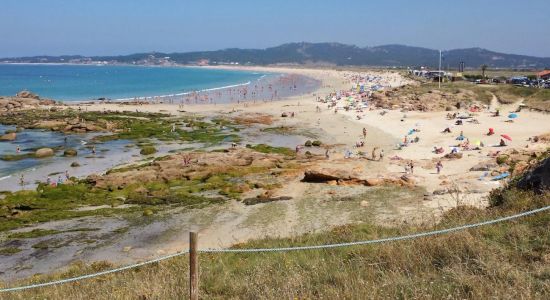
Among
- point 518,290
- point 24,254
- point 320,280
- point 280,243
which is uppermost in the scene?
point 518,290

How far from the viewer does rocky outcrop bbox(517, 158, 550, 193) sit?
35.6ft

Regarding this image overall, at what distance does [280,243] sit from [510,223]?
5.22 m

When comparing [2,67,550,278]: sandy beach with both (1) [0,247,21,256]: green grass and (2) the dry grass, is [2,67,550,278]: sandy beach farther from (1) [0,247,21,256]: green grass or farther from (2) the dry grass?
(2) the dry grass

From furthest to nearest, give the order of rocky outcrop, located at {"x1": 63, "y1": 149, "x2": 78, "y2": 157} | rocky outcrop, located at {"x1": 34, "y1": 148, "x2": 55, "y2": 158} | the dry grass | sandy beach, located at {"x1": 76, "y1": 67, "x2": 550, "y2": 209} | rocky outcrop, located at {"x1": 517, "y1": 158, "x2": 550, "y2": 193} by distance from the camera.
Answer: rocky outcrop, located at {"x1": 63, "y1": 149, "x2": 78, "y2": 157}
rocky outcrop, located at {"x1": 34, "y1": 148, "x2": 55, "y2": 158}
sandy beach, located at {"x1": 76, "y1": 67, "x2": 550, "y2": 209}
rocky outcrop, located at {"x1": 517, "y1": 158, "x2": 550, "y2": 193}
the dry grass

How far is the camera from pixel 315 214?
63.1 feet

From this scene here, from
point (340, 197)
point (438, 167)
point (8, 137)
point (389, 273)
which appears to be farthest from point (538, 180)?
point (8, 137)

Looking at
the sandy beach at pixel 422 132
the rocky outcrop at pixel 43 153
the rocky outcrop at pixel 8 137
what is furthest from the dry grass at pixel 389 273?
the rocky outcrop at pixel 8 137

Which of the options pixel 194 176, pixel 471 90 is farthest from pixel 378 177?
pixel 471 90

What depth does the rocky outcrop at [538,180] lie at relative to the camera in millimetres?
10852

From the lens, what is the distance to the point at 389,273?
6867 millimetres

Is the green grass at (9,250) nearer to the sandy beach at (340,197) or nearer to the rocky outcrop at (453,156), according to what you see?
the sandy beach at (340,197)

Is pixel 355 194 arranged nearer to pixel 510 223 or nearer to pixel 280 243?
pixel 280 243

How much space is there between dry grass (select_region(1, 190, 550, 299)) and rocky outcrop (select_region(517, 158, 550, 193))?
4.20 feet

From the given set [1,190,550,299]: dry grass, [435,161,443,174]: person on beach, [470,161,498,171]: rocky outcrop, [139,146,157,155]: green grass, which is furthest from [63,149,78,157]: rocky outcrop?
[470,161,498,171]: rocky outcrop
